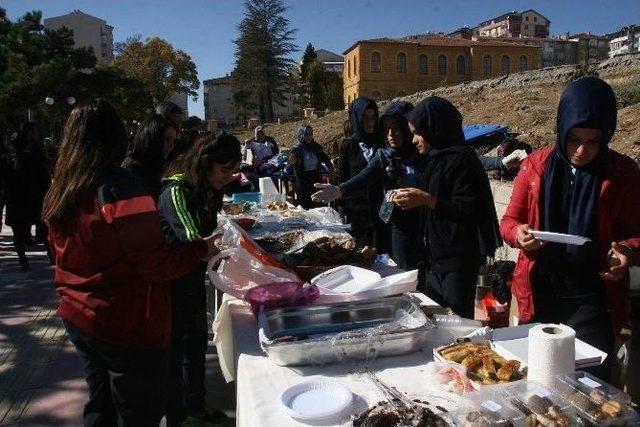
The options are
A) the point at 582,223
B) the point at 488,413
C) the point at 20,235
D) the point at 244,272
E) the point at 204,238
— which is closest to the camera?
the point at 488,413

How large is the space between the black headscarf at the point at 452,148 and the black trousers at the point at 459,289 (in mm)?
136

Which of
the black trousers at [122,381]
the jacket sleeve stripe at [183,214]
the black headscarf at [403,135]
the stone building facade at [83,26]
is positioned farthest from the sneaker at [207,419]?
the stone building facade at [83,26]

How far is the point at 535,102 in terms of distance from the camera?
57.0 ft

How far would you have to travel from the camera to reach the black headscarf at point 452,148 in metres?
2.60

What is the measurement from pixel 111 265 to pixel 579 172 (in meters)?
1.68

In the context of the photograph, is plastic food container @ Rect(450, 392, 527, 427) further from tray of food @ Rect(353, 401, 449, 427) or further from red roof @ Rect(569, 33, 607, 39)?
red roof @ Rect(569, 33, 607, 39)

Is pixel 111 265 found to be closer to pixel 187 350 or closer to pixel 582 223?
pixel 187 350

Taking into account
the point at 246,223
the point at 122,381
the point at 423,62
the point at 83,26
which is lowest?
the point at 122,381

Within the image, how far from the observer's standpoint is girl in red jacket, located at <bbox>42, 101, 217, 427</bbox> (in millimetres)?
1653

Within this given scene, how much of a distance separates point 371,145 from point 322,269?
2.23 m

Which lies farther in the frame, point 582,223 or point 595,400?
point 582,223

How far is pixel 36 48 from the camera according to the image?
77.0 ft

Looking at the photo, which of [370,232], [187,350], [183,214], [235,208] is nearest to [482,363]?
[183,214]

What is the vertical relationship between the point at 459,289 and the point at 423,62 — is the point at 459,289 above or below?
below
